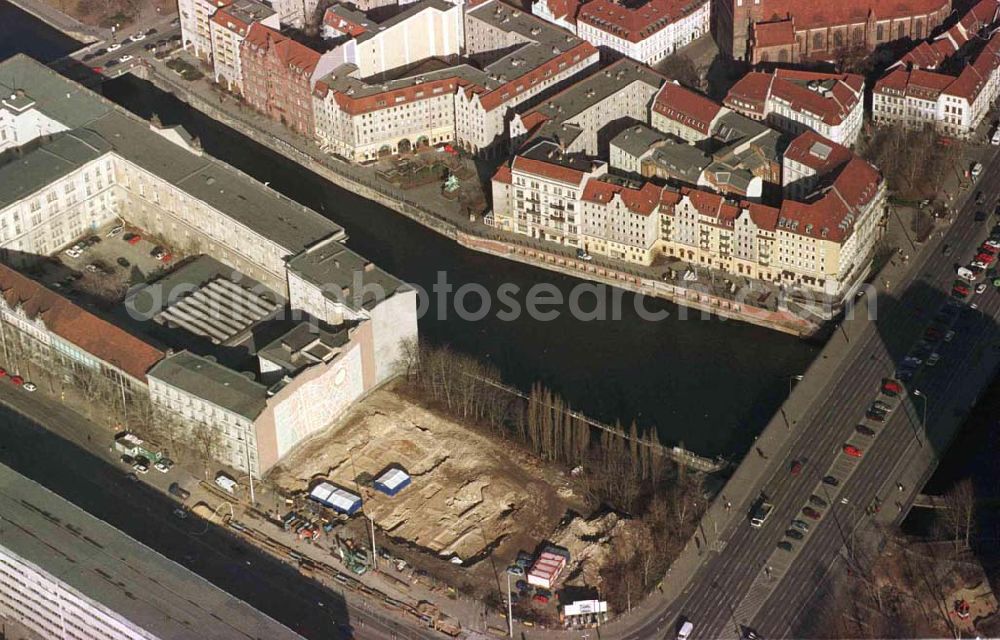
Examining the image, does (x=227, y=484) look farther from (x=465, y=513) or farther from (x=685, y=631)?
(x=685, y=631)

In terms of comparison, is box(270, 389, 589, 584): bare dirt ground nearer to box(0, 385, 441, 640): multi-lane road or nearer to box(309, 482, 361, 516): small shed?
box(309, 482, 361, 516): small shed

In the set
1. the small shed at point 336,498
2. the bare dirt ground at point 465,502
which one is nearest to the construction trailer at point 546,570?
the bare dirt ground at point 465,502

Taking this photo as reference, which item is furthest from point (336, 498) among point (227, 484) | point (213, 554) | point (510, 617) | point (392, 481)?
point (510, 617)

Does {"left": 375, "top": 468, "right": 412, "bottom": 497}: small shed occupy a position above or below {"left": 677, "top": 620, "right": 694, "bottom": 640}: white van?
above

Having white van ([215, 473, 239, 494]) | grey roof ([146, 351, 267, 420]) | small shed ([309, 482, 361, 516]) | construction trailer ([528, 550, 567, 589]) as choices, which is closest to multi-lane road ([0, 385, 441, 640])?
white van ([215, 473, 239, 494])

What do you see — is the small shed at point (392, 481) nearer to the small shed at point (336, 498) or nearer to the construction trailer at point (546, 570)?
the small shed at point (336, 498)

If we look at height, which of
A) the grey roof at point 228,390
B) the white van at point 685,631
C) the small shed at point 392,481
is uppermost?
the grey roof at point 228,390
